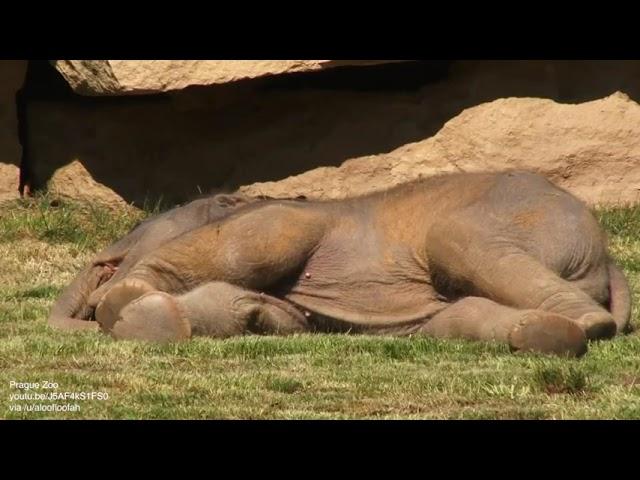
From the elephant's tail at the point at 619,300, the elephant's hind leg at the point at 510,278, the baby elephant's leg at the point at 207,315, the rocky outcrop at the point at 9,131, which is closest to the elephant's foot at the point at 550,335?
the elephant's hind leg at the point at 510,278

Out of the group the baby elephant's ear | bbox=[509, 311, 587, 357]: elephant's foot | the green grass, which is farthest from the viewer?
the baby elephant's ear

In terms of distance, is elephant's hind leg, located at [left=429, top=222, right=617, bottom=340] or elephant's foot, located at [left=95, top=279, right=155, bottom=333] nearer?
elephant's hind leg, located at [left=429, top=222, right=617, bottom=340]

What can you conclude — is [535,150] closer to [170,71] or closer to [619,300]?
[170,71]

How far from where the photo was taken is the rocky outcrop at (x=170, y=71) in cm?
1368

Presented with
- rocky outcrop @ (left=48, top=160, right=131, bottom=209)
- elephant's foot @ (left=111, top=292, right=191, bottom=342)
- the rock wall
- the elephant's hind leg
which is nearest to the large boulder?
the rock wall

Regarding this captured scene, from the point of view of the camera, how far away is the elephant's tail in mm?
10023

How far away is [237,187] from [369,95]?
4.43 ft

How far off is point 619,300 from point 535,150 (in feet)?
12.7

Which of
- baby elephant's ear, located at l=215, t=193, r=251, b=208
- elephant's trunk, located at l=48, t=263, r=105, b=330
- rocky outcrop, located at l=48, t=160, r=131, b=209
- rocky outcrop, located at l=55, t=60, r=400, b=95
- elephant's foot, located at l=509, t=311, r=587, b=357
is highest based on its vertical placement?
rocky outcrop, located at l=55, t=60, r=400, b=95

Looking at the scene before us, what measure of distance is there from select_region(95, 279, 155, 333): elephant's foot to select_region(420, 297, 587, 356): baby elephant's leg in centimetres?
170

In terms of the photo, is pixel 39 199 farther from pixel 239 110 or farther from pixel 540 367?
pixel 540 367

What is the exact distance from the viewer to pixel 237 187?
14336mm

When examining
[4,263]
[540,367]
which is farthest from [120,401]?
[4,263]

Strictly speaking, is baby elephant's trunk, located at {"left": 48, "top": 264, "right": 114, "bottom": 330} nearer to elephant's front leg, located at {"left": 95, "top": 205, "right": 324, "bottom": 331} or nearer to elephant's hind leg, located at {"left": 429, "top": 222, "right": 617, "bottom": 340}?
elephant's front leg, located at {"left": 95, "top": 205, "right": 324, "bottom": 331}
